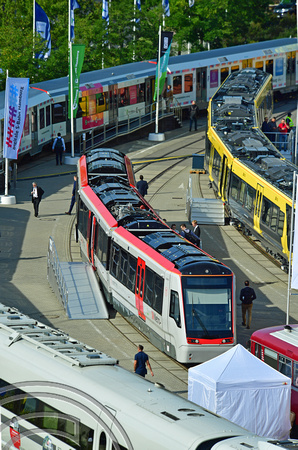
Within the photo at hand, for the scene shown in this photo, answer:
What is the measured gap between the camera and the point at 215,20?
6706cm

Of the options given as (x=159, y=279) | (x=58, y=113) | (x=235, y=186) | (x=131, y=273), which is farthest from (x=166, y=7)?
(x=159, y=279)

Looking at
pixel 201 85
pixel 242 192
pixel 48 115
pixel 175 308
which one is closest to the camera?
pixel 175 308

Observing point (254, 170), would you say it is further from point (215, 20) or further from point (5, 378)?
point (215, 20)

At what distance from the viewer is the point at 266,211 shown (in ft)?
103

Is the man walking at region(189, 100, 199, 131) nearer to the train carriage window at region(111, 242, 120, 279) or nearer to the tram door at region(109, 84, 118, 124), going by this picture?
the tram door at region(109, 84, 118, 124)

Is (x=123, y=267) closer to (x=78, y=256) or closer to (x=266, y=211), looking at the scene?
(x=78, y=256)

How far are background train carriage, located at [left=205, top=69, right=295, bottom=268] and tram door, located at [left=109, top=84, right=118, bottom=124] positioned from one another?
20.2ft

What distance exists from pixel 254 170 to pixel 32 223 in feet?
29.8

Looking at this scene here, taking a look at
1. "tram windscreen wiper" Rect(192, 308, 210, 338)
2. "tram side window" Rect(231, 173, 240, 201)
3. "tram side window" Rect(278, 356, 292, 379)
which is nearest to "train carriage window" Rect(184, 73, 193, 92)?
"tram side window" Rect(231, 173, 240, 201)

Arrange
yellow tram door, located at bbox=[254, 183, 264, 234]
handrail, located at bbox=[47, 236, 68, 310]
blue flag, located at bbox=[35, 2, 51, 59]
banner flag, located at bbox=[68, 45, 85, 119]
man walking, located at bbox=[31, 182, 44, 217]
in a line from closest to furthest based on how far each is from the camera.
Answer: handrail, located at bbox=[47, 236, 68, 310]
yellow tram door, located at bbox=[254, 183, 264, 234]
man walking, located at bbox=[31, 182, 44, 217]
banner flag, located at bbox=[68, 45, 85, 119]
blue flag, located at bbox=[35, 2, 51, 59]

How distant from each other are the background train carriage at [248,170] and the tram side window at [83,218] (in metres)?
6.42

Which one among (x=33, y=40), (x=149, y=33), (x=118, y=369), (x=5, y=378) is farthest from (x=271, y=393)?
(x=149, y=33)

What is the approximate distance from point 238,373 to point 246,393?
1.43ft

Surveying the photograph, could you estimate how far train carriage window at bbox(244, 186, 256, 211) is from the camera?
108 ft
